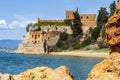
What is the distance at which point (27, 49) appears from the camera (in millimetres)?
148750

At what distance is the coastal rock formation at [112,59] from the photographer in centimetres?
1142

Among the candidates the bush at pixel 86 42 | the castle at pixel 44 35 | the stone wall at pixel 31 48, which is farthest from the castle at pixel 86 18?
the stone wall at pixel 31 48

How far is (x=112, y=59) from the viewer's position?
11742 mm

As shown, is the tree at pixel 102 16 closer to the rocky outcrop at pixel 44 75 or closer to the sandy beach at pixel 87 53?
the sandy beach at pixel 87 53

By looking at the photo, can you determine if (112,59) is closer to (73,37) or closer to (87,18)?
(73,37)

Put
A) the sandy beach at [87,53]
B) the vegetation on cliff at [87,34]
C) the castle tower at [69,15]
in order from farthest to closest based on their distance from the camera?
1. the castle tower at [69,15]
2. the vegetation on cliff at [87,34]
3. the sandy beach at [87,53]

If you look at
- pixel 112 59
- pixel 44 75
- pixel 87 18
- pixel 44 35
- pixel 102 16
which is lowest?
pixel 44 75

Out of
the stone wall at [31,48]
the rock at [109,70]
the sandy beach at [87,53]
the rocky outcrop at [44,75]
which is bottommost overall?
the sandy beach at [87,53]

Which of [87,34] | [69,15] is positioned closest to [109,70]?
[87,34]

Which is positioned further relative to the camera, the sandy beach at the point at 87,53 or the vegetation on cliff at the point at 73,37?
the vegetation on cliff at the point at 73,37

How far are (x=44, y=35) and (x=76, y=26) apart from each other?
12123 millimetres

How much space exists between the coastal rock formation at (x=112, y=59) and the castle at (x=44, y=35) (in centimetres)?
13137

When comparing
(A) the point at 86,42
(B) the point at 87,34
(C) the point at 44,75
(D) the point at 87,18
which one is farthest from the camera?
(D) the point at 87,18

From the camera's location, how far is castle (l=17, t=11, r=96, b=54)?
145 meters
